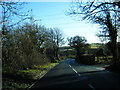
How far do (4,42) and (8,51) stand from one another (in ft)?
3.64

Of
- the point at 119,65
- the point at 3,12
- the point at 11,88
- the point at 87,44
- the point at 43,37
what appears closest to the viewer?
the point at 11,88

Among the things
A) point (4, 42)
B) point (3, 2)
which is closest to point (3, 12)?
point (3, 2)

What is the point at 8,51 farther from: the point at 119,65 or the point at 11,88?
the point at 119,65

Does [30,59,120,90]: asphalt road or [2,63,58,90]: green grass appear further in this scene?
[2,63,58,90]: green grass

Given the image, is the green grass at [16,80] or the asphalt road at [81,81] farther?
the green grass at [16,80]

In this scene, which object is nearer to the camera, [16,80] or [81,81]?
[81,81]

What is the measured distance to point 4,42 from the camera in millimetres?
15719

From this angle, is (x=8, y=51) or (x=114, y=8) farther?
(x=114, y=8)

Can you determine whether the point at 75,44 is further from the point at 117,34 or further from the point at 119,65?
the point at 119,65

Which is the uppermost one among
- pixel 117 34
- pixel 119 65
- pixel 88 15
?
pixel 88 15

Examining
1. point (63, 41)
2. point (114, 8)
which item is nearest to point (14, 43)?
point (114, 8)

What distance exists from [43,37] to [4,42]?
77.8 ft

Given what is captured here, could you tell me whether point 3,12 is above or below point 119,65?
above

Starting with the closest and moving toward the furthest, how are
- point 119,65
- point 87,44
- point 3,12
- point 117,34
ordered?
point 3,12, point 119,65, point 117,34, point 87,44
